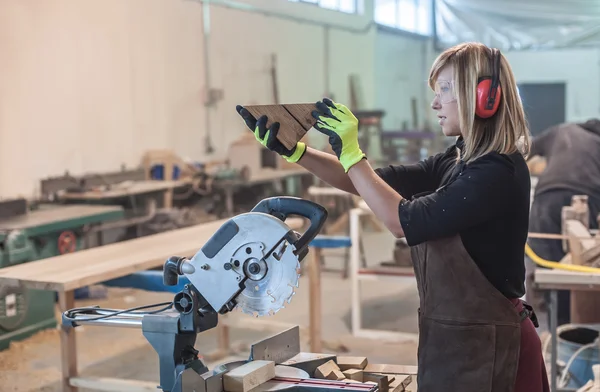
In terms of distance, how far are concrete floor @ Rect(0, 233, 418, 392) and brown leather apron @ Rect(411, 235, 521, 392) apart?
2.04m

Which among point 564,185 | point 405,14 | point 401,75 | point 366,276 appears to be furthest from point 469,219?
point 405,14

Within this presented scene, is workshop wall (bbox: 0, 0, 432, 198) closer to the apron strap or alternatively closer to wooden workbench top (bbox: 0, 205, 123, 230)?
wooden workbench top (bbox: 0, 205, 123, 230)

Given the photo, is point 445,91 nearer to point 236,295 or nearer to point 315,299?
point 236,295

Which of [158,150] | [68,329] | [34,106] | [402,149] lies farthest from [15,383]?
[402,149]

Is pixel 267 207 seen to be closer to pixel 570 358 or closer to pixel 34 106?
pixel 570 358

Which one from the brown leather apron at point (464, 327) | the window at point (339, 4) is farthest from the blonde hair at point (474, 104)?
the window at point (339, 4)

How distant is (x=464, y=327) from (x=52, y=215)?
3263mm

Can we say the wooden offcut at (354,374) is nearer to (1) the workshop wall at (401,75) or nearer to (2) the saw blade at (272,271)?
(2) the saw blade at (272,271)

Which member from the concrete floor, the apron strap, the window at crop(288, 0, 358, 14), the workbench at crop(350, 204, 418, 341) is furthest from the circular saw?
the window at crop(288, 0, 358, 14)

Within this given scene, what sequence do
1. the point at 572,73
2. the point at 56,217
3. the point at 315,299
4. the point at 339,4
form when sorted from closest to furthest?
1. the point at 315,299
2. the point at 56,217
3. the point at 339,4
4. the point at 572,73

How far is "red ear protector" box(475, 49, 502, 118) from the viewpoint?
135 centimetres

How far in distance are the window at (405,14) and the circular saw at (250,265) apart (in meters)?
8.93

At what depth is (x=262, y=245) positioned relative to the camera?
4.21 feet

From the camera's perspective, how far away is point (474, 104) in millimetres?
1361
